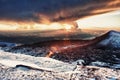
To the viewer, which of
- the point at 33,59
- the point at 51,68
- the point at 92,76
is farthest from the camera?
the point at 33,59

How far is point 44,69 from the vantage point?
20.0m

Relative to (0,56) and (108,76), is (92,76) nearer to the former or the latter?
(108,76)

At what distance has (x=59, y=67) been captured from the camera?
21.3 meters

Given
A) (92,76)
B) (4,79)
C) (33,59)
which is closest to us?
(4,79)

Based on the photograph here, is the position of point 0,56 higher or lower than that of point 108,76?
higher

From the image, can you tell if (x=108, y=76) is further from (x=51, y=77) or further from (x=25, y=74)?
(x=25, y=74)

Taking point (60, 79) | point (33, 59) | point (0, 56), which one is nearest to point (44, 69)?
point (60, 79)

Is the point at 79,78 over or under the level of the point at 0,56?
under

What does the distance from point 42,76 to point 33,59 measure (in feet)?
19.5

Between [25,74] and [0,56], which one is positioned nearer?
[25,74]

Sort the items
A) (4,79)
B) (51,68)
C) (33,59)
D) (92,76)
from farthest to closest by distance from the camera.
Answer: (33,59) < (51,68) < (92,76) < (4,79)

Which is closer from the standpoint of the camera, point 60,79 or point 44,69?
point 60,79

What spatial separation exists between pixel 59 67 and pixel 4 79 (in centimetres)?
521

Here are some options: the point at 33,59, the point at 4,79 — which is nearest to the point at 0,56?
the point at 33,59
